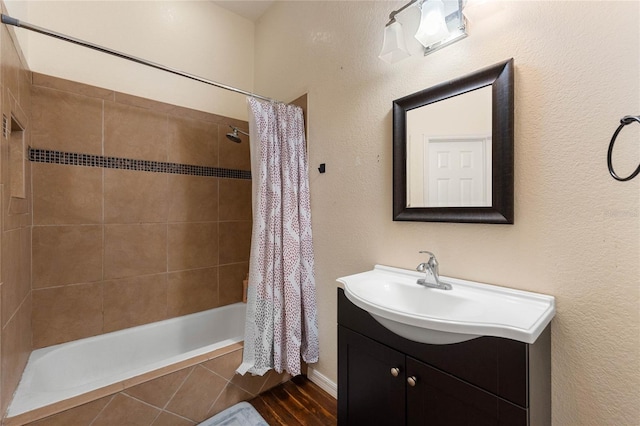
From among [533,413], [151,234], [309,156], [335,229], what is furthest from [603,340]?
[151,234]

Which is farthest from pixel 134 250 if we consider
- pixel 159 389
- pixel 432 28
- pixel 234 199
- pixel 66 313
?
pixel 432 28

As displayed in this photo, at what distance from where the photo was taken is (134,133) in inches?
76.4

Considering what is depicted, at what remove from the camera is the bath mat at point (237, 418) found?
151cm

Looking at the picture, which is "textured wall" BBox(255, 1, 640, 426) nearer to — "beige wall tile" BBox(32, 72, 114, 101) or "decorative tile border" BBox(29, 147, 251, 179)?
"decorative tile border" BBox(29, 147, 251, 179)

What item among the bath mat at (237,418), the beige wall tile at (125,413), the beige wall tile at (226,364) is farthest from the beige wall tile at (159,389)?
the bath mat at (237,418)

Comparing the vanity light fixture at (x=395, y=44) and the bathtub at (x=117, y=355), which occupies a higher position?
the vanity light fixture at (x=395, y=44)

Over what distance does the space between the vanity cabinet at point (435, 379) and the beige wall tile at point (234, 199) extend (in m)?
1.48

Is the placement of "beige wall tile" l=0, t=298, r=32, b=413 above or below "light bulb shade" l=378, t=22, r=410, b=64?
below

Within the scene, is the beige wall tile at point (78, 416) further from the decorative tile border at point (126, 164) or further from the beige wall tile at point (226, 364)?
the decorative tile border at point (126, 164)

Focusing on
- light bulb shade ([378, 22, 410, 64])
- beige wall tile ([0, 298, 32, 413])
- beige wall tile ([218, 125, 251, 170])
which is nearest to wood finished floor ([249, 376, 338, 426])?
beige wall tile ([0, 298, 32, 413])

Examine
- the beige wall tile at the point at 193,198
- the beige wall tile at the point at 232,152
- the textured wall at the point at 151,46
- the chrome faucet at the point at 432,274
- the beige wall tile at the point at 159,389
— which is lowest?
the beige wall tile at the point at 159,389

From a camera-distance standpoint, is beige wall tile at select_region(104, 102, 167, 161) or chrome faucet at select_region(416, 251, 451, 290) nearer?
chrome faucet at select_region(416, 251, 451, 290)

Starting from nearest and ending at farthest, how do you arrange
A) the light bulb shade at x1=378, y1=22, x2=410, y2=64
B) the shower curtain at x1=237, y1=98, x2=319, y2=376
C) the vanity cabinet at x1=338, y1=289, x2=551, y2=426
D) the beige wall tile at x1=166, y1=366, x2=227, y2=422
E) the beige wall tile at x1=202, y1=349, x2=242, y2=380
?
1. the vanity cabinet at x1=338, y1=289, x2=551, y2=426
2. the light bulb shade at x1=378, y1=22, x2=410, y2=64
3. the beige wall tile at x1=166, y1=366, x2=227, y2=422
4. the beige wall tile at x1=202, y1=349, x2=242, y2=380
5. the shower curtain at x1=237, y1=98, x2=319, y2=376

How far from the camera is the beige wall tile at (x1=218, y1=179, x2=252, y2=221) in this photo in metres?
2.36
